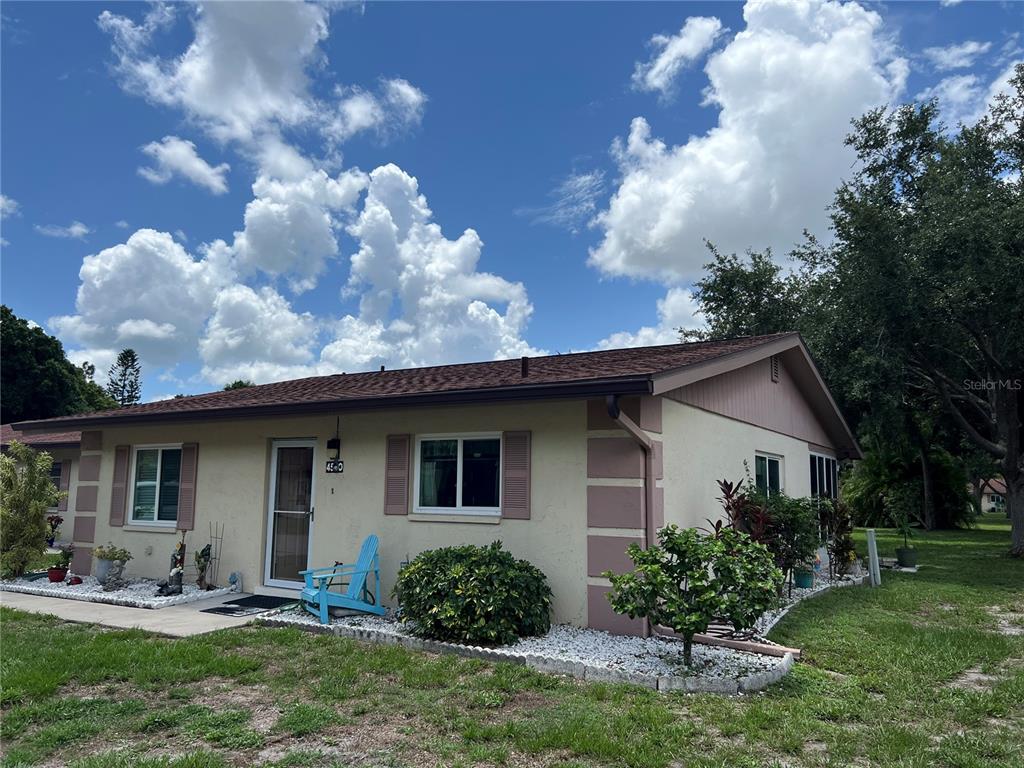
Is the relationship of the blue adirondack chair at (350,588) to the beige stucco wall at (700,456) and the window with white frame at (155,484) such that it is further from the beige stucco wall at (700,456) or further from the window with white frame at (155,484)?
the window with white frame at (155,484)

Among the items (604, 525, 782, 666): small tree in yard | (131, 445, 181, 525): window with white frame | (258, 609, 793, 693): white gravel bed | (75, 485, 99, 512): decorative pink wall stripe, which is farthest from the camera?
(75, 485, 99, 512): decorative pink wall stripe

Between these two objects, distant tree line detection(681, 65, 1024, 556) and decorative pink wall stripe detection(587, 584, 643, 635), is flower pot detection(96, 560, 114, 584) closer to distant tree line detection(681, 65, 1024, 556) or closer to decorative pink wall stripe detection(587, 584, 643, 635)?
decorative pink wall stripe detection(587, 584, 643, 635)

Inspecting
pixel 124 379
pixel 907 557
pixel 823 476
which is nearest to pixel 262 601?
pixel 907 557

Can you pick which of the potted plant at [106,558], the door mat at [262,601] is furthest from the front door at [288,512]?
the potted plant at [106,558]

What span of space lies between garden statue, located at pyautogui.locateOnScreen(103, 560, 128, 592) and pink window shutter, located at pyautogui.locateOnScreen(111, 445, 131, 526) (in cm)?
113

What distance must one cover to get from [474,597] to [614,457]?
193 cm

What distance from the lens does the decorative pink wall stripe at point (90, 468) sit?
10539 millimetres

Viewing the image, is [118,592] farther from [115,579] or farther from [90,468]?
[90,468]

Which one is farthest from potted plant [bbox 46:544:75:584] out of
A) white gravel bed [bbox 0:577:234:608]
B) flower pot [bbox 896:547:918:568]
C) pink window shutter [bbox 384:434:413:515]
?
flower pot [bbox 896:547:918:568]

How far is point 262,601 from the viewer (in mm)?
8266

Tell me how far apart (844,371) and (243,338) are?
16503mm

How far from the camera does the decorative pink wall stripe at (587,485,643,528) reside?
646cm

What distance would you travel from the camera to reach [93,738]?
3.93 m

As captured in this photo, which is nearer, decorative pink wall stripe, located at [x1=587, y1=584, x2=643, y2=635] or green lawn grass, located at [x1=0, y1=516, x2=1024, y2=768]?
green lawn grass, located at [x1=0, y1=516, x2=1024, y2=768]
